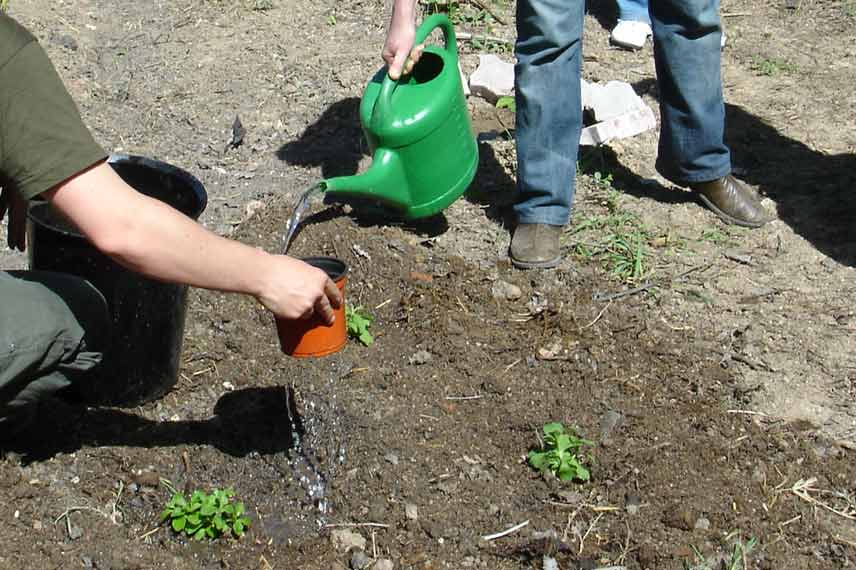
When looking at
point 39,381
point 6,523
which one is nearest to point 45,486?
point 6,523

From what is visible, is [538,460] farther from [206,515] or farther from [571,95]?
[571,95]

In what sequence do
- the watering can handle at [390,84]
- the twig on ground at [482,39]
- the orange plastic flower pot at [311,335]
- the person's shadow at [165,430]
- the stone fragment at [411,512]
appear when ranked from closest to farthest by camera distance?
the orange plastic flower pot at [311,335], the stone fragment at [411,512], the person's shadow at [165,430], the watering can handle at [390,84], the twig on ground at [482,39]

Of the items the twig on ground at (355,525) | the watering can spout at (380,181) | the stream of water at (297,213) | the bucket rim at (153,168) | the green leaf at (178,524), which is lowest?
the twig on ground at (355,525)

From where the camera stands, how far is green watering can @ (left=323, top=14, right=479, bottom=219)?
3.33 metres

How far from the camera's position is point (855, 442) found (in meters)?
2.78

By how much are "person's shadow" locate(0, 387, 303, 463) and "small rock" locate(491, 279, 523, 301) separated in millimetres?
775

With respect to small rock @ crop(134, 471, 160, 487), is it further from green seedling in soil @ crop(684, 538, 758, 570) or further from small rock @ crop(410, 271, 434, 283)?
green seedling in soil @ crop(684, 538, 758, 570)

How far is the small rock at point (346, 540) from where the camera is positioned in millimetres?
2588

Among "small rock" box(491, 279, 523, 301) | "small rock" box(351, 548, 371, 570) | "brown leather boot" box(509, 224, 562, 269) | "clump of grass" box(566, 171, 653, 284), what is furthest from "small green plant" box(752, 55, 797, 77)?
"small rock" box(351, 548, 371, 570)

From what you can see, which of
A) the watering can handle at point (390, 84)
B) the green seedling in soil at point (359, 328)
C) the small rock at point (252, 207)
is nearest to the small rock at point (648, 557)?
the green seedling in soil at point (359, 328)

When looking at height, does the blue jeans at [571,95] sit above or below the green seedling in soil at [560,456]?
above

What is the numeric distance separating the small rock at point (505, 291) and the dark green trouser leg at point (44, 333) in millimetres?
1271

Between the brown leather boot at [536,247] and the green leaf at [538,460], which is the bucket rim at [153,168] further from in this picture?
the brown leather boot at [536,247]

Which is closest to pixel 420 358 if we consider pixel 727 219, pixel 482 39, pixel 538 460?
pixel 538 460
